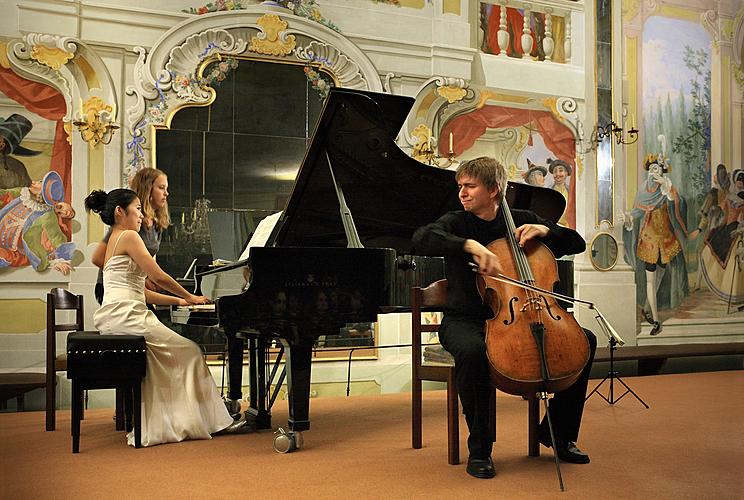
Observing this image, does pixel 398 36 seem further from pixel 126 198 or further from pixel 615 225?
pixel 126 198

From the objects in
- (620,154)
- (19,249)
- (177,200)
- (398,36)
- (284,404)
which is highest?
(398,36)

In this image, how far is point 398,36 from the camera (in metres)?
7.03

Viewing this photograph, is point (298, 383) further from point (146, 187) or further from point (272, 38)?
point (272, 38)

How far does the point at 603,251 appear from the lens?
7887 millimetres

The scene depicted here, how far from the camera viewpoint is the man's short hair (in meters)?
3.23

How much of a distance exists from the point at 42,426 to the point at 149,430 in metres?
1.12

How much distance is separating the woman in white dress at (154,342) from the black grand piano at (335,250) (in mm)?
272

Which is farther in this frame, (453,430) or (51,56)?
(51,56)

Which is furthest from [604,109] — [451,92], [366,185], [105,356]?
[105,356]

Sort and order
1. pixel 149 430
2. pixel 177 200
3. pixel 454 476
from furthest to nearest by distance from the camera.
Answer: pixel 177 200 → pixel 149 430 → pixel 454 476

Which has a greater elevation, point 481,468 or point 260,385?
point 260,385

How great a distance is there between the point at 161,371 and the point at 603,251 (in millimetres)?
5332

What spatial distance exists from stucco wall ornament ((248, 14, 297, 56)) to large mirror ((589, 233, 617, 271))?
359 centimetres

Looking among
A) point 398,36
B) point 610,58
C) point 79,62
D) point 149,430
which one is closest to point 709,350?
point 610,58
